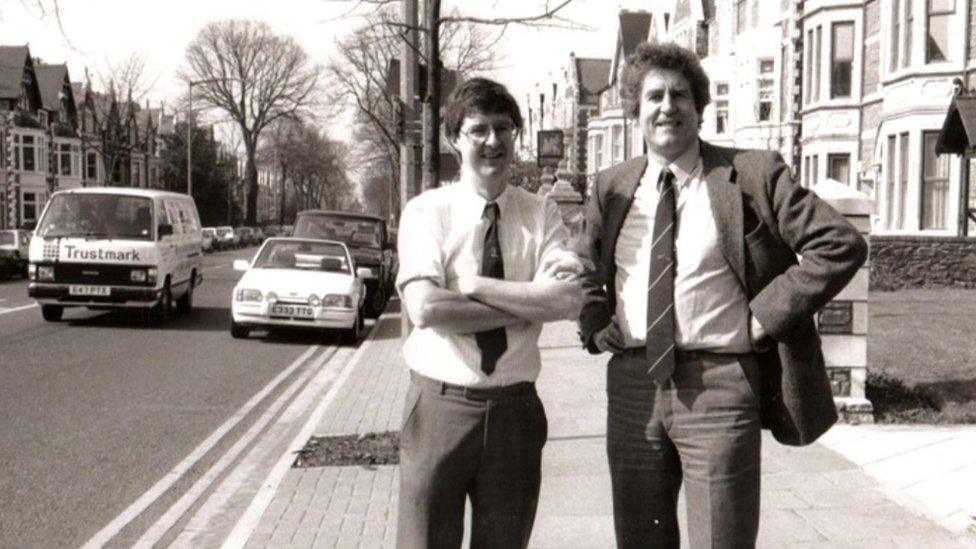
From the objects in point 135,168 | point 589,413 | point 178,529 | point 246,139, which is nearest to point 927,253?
point 589,413

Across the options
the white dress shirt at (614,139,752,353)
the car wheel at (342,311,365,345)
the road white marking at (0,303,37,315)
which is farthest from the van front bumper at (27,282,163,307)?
the white dress shirt at (614,139,752,353)

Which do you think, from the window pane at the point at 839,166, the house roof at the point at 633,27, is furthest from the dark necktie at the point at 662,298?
the house roof at the point at 633,27

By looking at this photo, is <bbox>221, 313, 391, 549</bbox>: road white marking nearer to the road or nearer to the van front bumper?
the road

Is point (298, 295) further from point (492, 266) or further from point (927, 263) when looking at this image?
point (492, 266)

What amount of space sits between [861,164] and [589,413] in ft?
→ 71.7

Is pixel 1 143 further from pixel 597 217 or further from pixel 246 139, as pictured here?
pixel 597 217

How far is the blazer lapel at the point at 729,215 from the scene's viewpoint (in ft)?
11.9

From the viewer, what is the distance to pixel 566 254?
365 centimetres

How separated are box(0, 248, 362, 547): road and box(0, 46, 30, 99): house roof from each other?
168 ft

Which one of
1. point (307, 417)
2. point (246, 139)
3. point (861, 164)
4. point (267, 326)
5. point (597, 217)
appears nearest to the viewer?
point (597, 217)

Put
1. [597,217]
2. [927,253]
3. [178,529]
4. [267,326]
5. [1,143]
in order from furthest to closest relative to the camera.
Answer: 1. [1,143]
2. [927,253]
3. [267,326]
4. [178,529]
5. [597,217]

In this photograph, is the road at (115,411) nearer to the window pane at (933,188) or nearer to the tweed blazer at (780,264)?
the tweed blazer at (780,264)

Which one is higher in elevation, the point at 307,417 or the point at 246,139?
the point at 246,139

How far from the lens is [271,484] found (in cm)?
709
